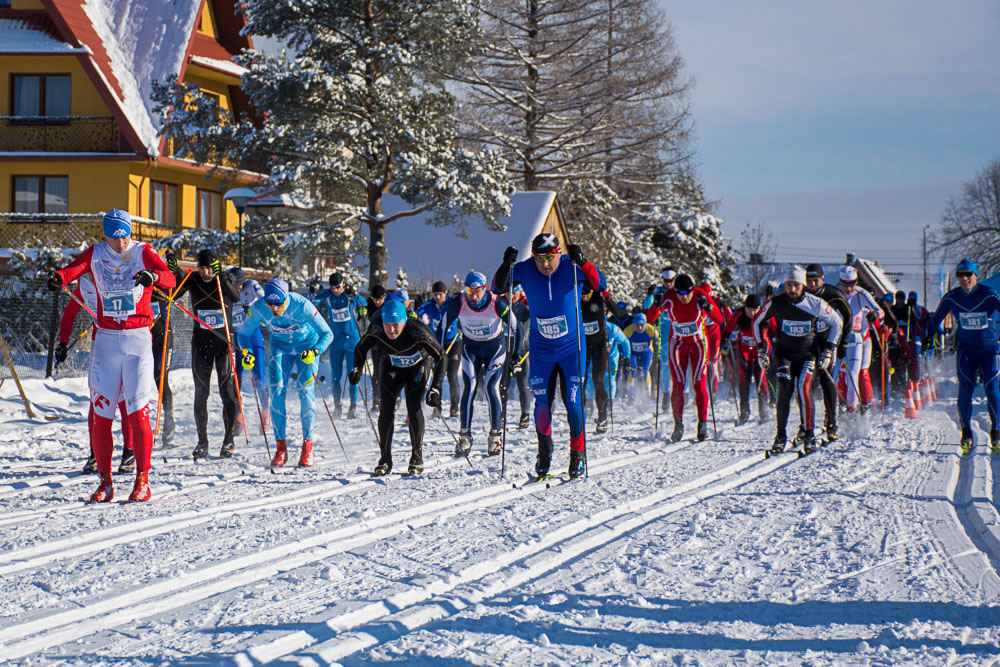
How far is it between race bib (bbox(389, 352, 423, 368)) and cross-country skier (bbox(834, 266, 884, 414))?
6133 millimetres

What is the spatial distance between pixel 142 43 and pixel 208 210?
5.38 m

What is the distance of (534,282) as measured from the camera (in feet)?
25.3

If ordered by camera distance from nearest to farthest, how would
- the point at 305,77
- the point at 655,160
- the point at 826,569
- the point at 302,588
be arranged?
the point at 302,588 < the point at 826,569 < the point at 305,77 < the point at 655,160

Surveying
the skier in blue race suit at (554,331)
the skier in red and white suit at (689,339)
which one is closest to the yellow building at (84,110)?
the skier in red and white suit at (689,339)

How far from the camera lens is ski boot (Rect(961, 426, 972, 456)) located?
31.6 feet

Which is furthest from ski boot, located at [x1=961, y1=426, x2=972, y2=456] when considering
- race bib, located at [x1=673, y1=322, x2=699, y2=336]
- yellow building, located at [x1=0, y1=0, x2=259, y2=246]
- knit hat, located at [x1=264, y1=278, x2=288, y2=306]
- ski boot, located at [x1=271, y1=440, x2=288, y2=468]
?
yellow building, located at [x1=0, y1=0, x2=259, y2=246]

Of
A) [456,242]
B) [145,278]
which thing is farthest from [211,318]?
[456,242]

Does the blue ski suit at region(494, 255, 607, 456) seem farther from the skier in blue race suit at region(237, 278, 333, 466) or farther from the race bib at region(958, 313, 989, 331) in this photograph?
the race bib at region(958, 313, 989, 331)

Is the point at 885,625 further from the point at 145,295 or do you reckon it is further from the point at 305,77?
the point at 305,77

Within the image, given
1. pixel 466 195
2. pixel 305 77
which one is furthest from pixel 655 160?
pixel 305 77

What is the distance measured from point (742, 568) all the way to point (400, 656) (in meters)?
2.10

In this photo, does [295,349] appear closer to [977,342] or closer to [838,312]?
[838,312]

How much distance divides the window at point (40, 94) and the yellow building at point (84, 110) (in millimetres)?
29

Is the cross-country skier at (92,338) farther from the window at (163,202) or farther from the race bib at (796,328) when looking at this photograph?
the window at (163,202)
